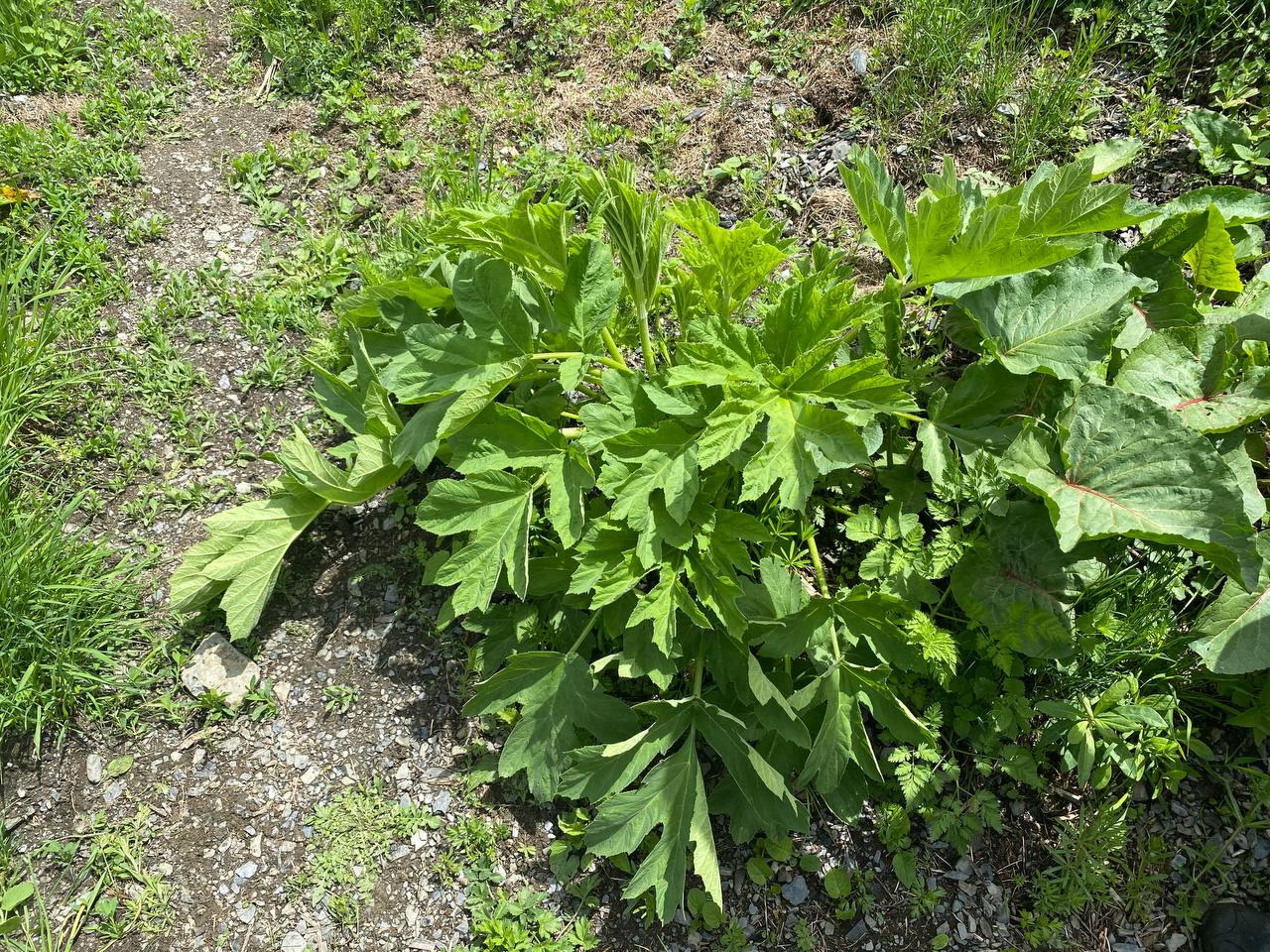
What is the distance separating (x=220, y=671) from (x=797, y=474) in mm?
2179

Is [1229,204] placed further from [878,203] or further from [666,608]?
[666,608]

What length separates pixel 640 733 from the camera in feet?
8.66

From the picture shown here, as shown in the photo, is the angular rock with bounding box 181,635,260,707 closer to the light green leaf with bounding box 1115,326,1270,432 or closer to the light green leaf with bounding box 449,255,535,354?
the light green leaf with bounding box 449,255,535,354

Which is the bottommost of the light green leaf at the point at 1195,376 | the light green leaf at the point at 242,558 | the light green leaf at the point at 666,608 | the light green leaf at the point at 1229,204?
the light green leaf at the point at 242,558

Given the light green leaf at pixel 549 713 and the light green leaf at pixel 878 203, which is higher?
the light green leaf at pixel 878 203

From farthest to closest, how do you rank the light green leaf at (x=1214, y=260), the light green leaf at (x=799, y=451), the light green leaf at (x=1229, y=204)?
the light green leaf at (x=1229, y=204)
the light green leaf at (x=1214, y=260)
the light green leaf at (x=799, y=451)

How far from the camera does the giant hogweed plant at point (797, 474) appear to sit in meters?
2.44

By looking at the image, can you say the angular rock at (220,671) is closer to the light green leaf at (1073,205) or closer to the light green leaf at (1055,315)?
the light green leaf at (1055,315)

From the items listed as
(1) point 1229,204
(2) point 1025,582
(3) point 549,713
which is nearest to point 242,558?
(3) point 549,713

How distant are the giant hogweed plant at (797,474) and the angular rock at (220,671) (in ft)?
2.60

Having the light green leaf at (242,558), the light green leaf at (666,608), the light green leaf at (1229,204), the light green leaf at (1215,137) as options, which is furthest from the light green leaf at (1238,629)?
the light green leaf at (242,558)

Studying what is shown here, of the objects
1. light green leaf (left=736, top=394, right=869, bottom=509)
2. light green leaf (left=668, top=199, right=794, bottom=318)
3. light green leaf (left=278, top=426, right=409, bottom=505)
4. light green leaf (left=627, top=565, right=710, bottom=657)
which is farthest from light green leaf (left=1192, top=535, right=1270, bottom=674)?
light green leaf (left=278, top=426, right=409, bottom=505)

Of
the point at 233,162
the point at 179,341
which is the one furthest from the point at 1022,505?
the point at 233,162

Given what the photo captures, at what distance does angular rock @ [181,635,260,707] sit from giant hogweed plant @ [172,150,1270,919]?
79 cm
